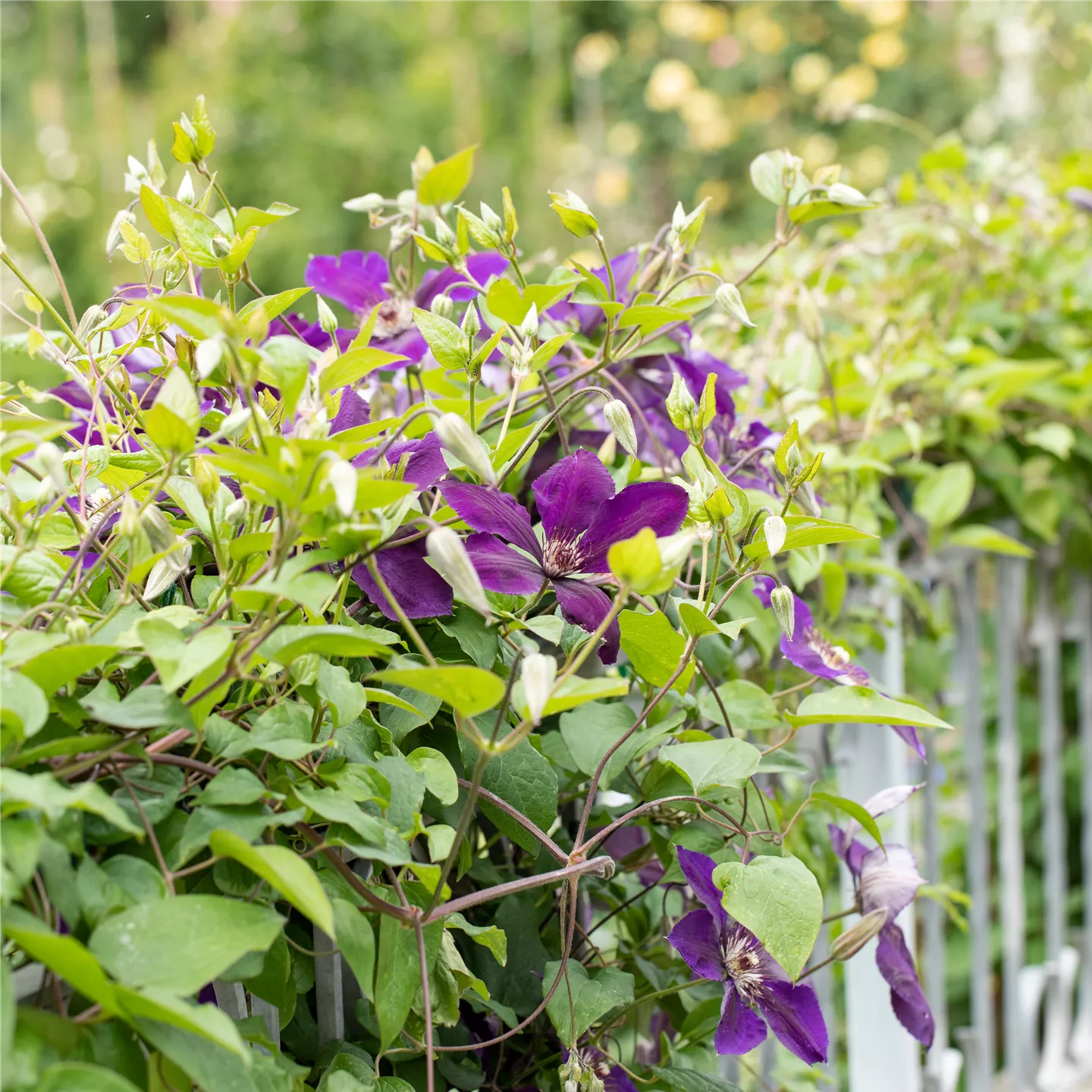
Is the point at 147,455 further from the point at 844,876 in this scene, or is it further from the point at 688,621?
the point at 844,876

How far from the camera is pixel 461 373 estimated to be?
734mm

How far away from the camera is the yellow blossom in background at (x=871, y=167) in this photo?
531 cm

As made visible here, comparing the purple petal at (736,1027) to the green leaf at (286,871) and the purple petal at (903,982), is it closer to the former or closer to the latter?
the purple petal at (903,982)

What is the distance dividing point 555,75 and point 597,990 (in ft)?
22.6

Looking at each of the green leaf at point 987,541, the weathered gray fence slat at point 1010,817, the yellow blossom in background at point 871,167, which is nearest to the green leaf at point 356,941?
the green leaf at point 987,541

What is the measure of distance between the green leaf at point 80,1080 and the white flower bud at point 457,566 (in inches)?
8.2

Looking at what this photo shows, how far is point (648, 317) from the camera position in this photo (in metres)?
0.65

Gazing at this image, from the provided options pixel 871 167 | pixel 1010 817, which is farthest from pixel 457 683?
pixel 871 167

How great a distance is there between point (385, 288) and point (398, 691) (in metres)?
0.35

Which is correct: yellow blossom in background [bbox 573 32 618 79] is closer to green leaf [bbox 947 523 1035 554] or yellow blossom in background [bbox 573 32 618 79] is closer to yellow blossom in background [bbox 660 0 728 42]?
yellow blossom in background [bbox 660 0 728 42]

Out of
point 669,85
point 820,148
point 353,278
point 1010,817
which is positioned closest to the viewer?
point 353,278

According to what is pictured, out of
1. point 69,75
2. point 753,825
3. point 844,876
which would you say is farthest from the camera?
point 69,75

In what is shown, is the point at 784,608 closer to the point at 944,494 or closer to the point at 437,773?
the point at 437,773

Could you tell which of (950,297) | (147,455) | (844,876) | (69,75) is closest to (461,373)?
(147,455)
